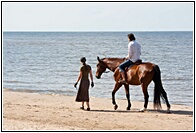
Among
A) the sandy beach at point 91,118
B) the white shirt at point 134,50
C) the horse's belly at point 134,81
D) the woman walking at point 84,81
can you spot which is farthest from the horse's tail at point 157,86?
the woman walking at point 84,81

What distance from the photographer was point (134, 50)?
47.1 feet

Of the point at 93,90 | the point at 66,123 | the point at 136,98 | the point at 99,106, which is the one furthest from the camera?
the point at 93,90

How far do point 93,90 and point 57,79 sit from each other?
17.2 feet

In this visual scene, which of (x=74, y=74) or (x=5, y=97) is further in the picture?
(x=74, y=74)

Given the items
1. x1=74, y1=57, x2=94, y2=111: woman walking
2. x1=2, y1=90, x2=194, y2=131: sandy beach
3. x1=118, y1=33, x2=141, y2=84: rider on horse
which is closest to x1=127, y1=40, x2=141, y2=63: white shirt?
x1=118, y1=33, x2=141, y2=84: rider on horse

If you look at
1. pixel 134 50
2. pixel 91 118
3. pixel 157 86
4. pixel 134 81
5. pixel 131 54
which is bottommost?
pixel 91 118

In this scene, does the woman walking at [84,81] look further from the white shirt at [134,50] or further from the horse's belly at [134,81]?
the white shirt at [134,50]

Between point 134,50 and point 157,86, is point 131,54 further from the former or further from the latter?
point 157,86

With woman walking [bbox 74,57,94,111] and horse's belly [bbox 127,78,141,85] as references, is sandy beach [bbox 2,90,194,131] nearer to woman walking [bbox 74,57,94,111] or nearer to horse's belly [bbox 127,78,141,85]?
woman walking [bbox 74,57,94,111]

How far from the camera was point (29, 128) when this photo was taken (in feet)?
37.6

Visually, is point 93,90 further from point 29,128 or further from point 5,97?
point 29,128

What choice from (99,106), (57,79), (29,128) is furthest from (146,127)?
(57,79)

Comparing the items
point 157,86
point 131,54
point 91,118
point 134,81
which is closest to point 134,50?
point 131,54

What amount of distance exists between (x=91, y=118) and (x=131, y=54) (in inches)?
96.9
